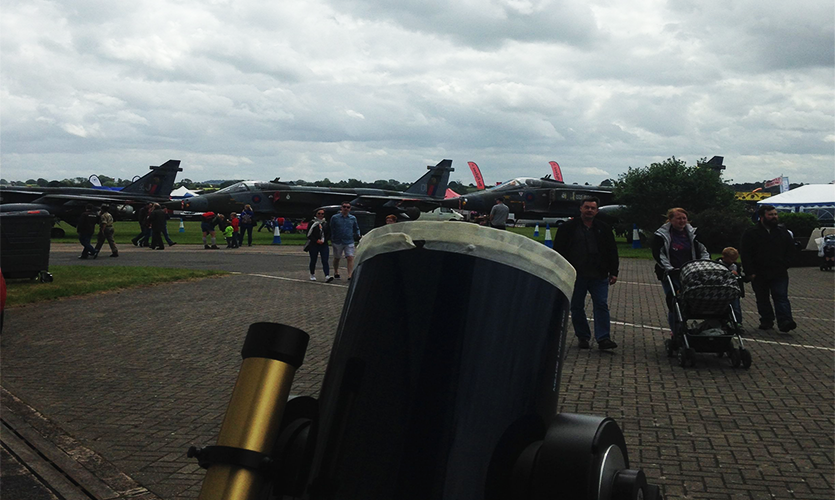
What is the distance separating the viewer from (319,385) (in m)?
6.73

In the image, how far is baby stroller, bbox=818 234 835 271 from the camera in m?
22.7

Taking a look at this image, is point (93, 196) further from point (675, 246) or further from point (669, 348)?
point (669, 348)

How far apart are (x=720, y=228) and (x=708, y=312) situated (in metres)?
22.6

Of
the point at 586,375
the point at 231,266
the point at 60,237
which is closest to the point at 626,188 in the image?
the point at 231,266

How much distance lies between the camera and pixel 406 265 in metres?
2.05

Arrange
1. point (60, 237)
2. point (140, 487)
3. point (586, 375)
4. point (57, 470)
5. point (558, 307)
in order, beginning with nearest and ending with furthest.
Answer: point (558, 307), point (140, 487), point (57, 470), point (586, 375), point (60, 237)

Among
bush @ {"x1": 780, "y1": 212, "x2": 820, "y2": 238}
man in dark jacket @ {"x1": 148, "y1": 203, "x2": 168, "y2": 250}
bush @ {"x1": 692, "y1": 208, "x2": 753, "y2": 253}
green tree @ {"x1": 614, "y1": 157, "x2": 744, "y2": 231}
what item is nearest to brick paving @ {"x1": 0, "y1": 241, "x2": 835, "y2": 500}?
man in dark jacket @ {"x1": 148, "y1": 203, "x2": 168, "y2": 250}

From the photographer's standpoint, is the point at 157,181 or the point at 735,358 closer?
the point at 735,358

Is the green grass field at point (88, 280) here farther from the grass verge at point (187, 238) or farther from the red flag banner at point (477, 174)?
the red flag banner at point (477, 174)

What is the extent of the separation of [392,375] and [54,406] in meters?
5.45

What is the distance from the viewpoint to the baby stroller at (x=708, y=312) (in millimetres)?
8156

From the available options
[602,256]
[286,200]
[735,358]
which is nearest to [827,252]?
[602,256]

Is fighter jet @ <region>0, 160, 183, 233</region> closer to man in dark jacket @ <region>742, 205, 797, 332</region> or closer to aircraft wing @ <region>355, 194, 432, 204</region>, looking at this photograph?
aircraft wing @ <region>355, 194, 432, 204</region>

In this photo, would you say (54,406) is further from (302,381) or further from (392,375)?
(392,375)
